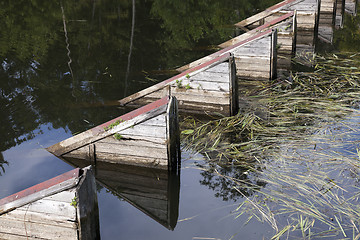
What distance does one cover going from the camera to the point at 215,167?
290 inches

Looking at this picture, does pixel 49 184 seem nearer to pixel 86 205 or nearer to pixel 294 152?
pixel 86 205

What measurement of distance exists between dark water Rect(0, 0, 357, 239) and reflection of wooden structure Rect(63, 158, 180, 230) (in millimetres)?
135

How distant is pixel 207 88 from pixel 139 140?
8.94ft

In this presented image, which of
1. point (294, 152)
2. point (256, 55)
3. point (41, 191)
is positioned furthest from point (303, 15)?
point (41, 191)

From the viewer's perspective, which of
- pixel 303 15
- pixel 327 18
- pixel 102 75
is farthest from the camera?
pixel 327 18

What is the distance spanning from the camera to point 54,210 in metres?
4.89

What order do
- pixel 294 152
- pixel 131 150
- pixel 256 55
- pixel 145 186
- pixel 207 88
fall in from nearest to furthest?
pixel 145 186
pixel 131 150
pixel 294 152
pixel 207 88
pixel 256 55

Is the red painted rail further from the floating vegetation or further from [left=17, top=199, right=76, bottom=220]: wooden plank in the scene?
the floating vegetation

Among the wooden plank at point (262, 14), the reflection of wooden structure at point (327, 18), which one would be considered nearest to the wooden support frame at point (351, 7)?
the reflection of wooden structure at point (327, 18)

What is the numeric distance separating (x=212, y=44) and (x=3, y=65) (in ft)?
23.7

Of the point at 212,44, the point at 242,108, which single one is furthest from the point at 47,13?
the point at 242,108

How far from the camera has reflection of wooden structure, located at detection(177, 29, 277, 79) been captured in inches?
434

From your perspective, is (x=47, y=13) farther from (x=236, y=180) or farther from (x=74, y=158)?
(x=236, y=180)

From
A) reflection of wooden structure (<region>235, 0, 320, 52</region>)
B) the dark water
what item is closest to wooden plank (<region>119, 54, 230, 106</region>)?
the dark water
